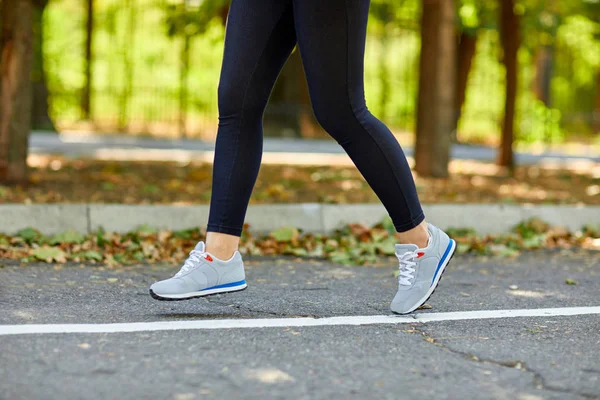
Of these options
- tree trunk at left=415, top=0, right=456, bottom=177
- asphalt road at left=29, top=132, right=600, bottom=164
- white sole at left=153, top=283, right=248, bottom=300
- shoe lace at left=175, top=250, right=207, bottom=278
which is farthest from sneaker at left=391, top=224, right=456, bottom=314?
asphalt road at left=29, top=132, right=600, bottom=164

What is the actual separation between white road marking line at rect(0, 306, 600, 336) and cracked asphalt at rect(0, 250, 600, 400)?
0.22 ft

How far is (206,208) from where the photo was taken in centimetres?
581

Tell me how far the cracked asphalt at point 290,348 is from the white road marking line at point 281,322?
2.6 inches

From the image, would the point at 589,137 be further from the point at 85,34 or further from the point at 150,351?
the point at 150,351

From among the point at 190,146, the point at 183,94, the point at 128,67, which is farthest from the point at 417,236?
the point at 128,67

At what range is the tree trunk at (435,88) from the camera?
9.77 metres

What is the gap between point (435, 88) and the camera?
978 cm

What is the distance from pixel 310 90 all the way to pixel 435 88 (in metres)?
6.62

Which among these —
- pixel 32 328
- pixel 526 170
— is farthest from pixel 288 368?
pixel 526 170

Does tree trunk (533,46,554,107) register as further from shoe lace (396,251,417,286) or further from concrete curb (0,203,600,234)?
shoe lace (396,251,417,286)

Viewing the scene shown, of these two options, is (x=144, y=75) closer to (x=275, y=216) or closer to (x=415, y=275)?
(x=275, y=216)

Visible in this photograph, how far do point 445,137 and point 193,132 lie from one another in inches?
409

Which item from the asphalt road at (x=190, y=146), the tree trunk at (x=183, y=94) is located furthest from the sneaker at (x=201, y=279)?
the tree trunk at (x=183, y=94)

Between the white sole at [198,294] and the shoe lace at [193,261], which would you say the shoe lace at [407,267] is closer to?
the white sole at [198,294]
